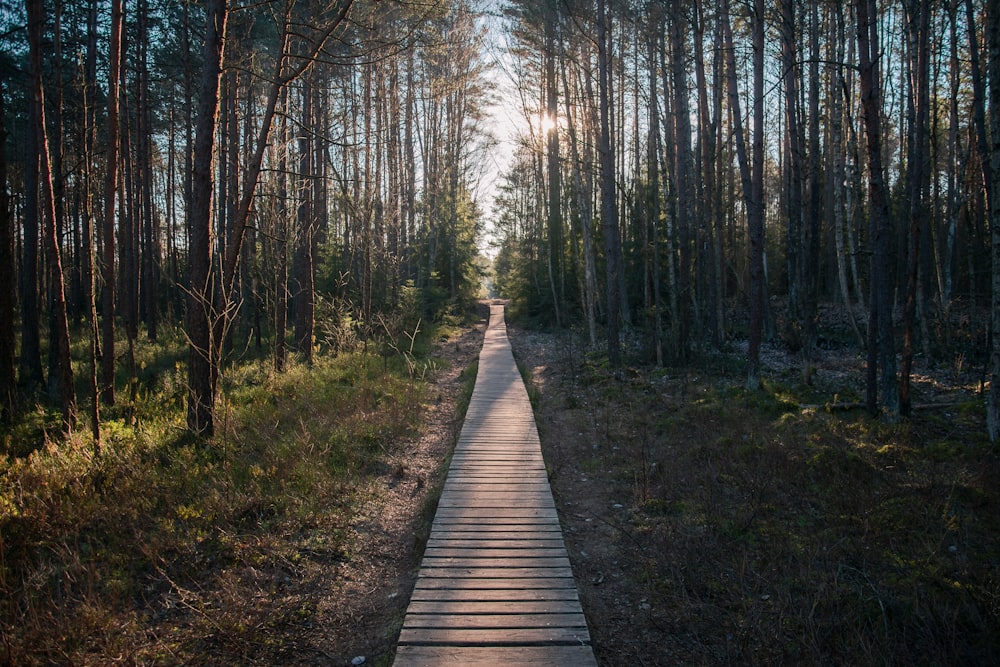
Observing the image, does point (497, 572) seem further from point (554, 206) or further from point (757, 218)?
point (554, 206)

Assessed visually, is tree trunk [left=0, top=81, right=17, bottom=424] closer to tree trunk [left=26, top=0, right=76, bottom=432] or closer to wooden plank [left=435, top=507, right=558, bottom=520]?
tree trunk [left=26, top=0, right=76, bottom=432]

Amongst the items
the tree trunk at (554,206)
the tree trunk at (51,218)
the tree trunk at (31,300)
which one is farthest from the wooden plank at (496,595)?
the tree trunk at (554,206)

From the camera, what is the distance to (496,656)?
125 inches

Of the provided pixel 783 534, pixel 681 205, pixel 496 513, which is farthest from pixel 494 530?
pixel 681 205

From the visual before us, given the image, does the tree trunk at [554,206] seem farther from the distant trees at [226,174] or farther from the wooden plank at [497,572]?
the wooden plank at [497,572]

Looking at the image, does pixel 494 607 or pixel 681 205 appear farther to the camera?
pixel 681 205

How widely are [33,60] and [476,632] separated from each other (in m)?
8.70

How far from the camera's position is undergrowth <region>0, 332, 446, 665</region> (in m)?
3.40

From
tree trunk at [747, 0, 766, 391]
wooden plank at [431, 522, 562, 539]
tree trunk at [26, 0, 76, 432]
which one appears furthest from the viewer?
tree trunk at [747, 0, 766, 391]

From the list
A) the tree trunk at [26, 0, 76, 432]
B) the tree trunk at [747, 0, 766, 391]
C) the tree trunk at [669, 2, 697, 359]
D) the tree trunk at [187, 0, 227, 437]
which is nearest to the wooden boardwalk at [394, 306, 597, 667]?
the tree trunk at [187, 0, 227, 437]

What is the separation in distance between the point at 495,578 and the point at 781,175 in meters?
26.2

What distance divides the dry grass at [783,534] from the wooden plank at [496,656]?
354 mm

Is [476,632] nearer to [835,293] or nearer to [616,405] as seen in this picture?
[616,405]

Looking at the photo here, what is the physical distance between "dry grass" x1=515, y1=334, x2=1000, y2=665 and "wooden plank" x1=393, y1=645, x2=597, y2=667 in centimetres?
35
